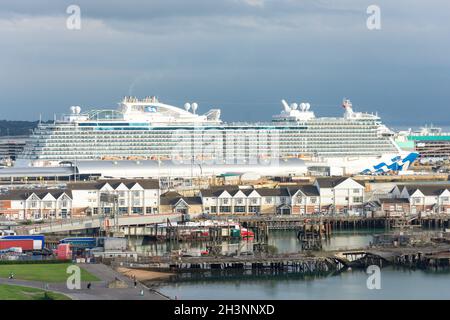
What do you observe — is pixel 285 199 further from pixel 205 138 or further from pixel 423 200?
pixel 205 138

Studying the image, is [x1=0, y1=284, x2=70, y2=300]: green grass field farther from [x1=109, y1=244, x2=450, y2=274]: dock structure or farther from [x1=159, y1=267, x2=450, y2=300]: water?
[x1=109, y1=244, x2=450, y2=274]: dock structure

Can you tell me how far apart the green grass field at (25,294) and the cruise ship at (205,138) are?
153 ft

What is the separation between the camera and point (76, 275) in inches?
1790

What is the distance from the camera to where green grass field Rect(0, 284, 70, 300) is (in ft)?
136

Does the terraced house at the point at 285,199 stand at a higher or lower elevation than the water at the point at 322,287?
higher

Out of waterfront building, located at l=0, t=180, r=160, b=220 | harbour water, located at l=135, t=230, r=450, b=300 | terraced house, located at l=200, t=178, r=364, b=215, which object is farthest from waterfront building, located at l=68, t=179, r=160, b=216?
harbour water, located at l=135, t=230, r=450, b=300

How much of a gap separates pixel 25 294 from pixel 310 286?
1145cm

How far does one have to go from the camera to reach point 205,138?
93.6m

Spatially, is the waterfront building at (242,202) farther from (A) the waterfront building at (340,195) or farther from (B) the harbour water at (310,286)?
(B) the harbour water at (310,286)

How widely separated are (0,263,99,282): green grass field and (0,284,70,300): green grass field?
251 centimetres

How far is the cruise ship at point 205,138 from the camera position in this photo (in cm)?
9150

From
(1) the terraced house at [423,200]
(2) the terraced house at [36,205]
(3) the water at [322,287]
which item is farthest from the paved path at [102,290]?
(1) the terraced house at [423,200]
